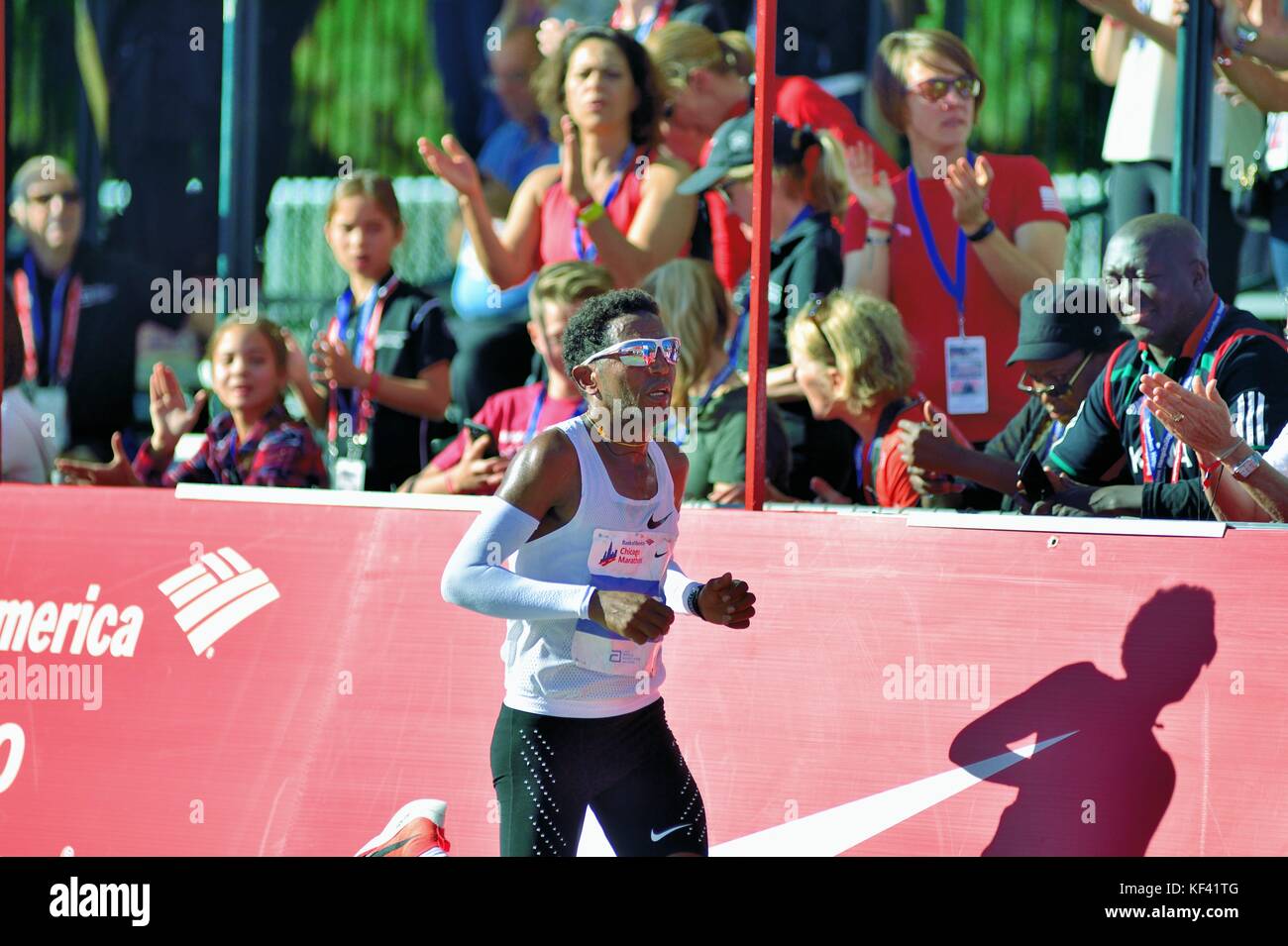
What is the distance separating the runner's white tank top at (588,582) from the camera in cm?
415

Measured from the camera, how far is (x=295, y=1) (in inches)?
348

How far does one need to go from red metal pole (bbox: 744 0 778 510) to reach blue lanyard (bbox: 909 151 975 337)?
116cm

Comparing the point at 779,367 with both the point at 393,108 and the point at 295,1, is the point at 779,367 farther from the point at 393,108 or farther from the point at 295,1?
the point at 295,1

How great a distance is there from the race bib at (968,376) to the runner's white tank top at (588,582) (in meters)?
2.63

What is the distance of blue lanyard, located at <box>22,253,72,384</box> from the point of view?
8758 millimetres

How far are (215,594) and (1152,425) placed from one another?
3255mm

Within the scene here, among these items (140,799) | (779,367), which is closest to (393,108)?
(779,367)

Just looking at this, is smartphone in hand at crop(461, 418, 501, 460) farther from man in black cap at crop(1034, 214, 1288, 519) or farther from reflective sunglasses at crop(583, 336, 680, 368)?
reflective sunglasses at crop(583, 336, 680, 368)

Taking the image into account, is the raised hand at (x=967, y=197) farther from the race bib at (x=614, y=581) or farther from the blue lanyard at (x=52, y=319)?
the blue lanyard at (x=52, y=319)

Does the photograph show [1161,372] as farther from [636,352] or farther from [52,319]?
[52,319]

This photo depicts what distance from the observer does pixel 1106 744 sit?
175 inches

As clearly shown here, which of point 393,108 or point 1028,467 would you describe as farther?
point 393,108

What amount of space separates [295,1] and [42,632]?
4365mm

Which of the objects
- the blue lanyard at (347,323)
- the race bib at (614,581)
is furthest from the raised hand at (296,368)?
the race bib at (614,581)
